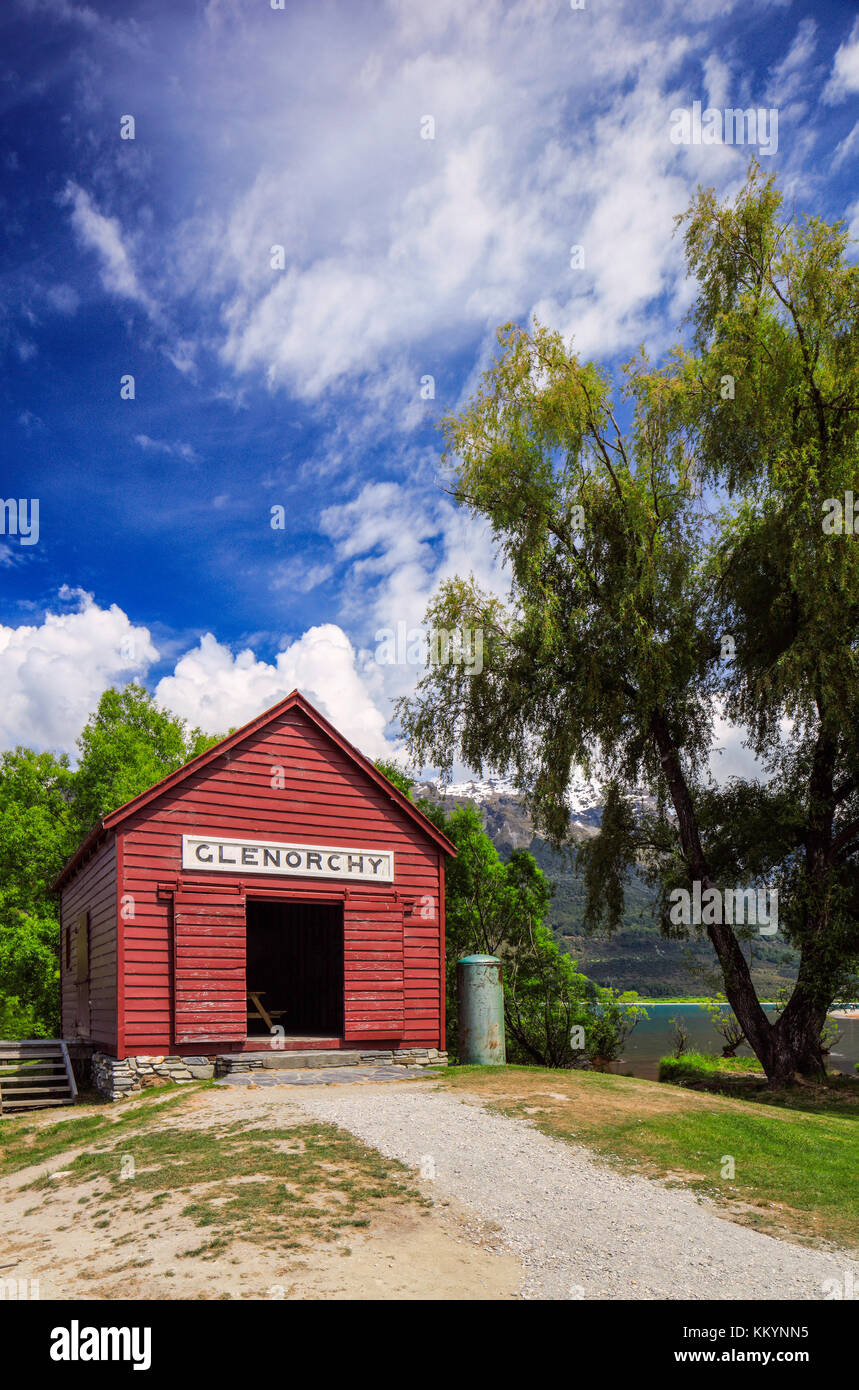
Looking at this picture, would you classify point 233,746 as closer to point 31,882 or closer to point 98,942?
point 98,942

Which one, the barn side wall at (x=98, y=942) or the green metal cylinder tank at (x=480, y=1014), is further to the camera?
the green metal cylinder tank at (x=480, y=1014)

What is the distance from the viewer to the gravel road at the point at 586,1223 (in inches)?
252

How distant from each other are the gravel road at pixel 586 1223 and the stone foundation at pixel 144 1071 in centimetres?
534

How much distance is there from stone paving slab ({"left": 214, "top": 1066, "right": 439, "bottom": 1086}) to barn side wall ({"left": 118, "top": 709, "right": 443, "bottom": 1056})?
0.99 m

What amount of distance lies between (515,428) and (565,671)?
5.52 metres

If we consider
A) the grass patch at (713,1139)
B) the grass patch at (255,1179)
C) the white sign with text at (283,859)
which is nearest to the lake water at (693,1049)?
the grass patch at (713,1139)

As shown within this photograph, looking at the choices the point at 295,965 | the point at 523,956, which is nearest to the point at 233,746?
the point at 295,965

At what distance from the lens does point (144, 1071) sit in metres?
15.1

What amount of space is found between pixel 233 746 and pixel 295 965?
837cm

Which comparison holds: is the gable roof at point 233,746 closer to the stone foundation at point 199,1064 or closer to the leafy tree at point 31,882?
the stone foundation at point 199,1064

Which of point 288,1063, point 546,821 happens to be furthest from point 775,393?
point 288,1063
